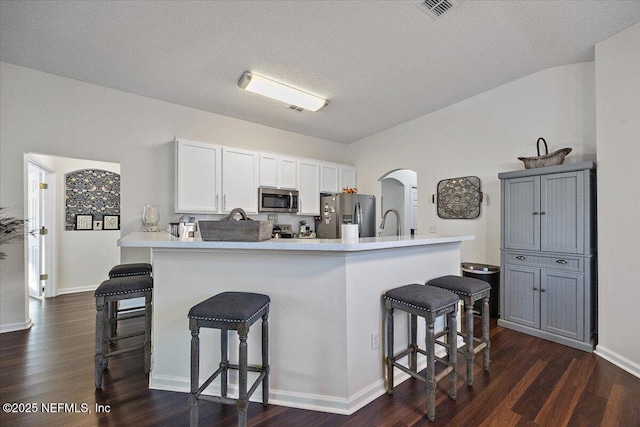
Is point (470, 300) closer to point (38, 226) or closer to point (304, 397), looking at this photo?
point (304, 397)

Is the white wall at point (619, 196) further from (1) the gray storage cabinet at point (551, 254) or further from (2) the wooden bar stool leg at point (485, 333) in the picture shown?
(2) the wooden bar stool leg at point (485, 333)

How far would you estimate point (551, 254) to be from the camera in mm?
2896

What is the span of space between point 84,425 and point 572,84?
203 inches

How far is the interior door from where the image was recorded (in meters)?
4.07

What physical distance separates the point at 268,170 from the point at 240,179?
19.5 inches

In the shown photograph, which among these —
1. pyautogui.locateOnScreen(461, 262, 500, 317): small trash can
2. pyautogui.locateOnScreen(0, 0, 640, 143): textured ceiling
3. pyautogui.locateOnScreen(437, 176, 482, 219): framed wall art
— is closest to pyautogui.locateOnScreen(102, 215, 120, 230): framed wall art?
pyautogui.locateOnScreen(0, 0, 640, 143): textured ceiling

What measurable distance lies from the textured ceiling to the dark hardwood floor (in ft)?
9.28

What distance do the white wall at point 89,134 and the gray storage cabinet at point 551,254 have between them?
156 inches

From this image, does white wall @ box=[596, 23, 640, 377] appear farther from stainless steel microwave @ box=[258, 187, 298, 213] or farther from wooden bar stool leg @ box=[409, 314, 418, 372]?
stainless steel microwave @ box=[258, 187, 298, 213]

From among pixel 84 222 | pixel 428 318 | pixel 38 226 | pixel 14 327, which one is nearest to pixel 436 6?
pixel 428 318

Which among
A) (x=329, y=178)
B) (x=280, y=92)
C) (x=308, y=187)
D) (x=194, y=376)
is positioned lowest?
(x=194, y=376)

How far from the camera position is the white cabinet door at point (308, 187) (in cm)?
493

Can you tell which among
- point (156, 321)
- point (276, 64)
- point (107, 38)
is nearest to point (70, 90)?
point (107, 38)

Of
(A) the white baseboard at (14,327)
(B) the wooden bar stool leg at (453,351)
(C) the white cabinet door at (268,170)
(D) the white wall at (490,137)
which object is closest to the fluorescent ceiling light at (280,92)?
(C) the white cabinet door at (268,170)
